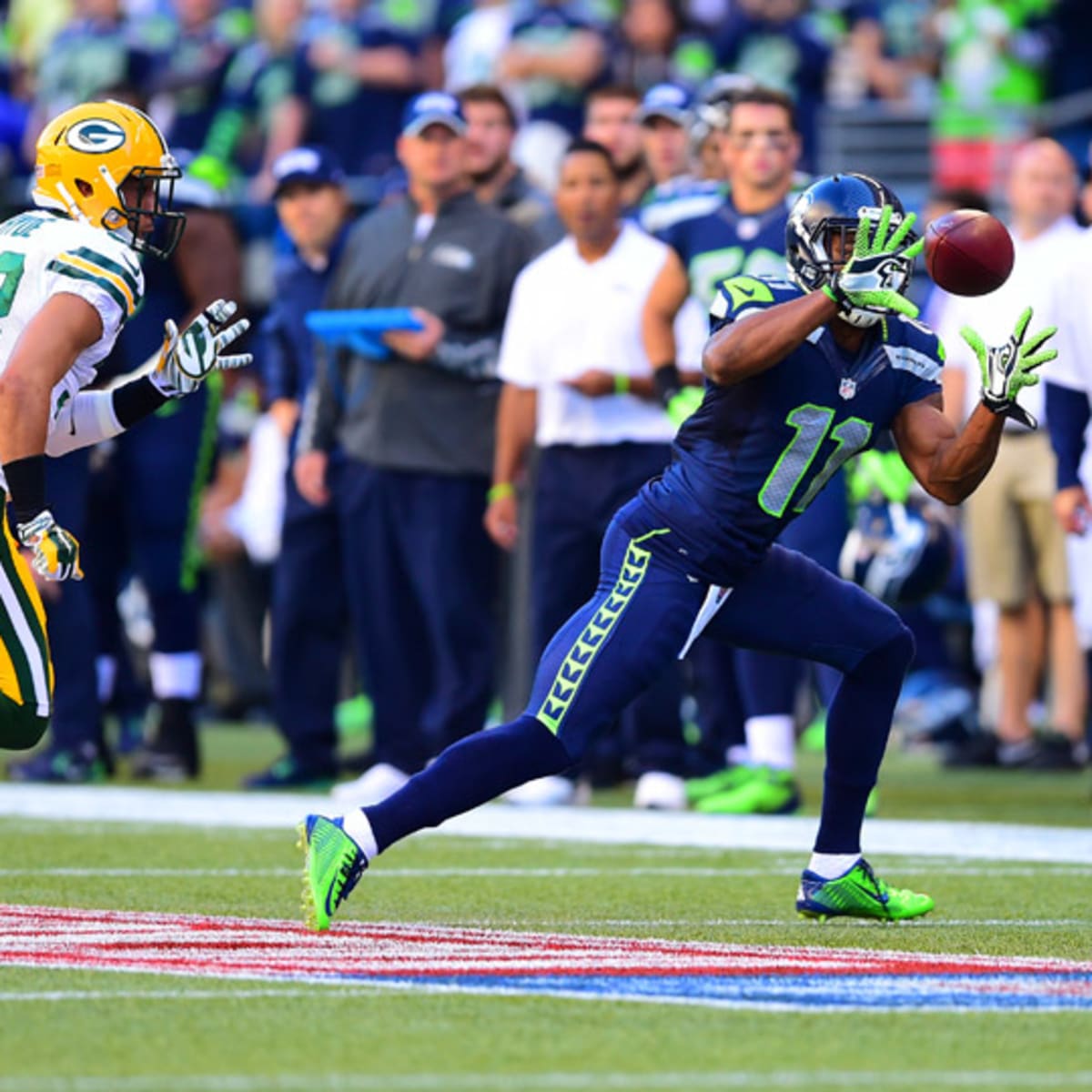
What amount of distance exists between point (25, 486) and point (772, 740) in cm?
375

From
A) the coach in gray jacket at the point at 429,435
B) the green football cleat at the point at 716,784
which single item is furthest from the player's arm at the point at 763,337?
the coach in gray jacket at the point at 429,435

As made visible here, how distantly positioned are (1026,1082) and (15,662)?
9.12ft

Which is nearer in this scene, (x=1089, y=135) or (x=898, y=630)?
(x=898, y=630)

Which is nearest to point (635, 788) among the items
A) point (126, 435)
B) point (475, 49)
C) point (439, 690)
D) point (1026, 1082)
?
point (439, 690)

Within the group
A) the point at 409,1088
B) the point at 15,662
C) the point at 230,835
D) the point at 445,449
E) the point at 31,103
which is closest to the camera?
the point at 409,1088

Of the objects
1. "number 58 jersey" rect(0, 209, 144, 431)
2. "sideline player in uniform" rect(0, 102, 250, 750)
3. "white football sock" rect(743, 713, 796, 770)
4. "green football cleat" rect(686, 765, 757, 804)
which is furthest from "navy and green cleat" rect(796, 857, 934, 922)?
"green football cleat" rect(686, 765, 757, 804)

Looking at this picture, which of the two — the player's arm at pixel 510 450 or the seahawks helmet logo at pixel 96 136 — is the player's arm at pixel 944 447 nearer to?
the seahawks helmet logo at pixel 96 136

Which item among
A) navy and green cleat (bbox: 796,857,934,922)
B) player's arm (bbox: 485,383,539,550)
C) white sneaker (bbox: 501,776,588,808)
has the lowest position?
white sneaker (bbox: 501,776,588,808)

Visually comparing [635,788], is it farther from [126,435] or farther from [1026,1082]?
[1026,1082]

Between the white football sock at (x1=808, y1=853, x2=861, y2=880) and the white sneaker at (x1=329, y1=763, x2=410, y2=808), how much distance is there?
12.1 feet

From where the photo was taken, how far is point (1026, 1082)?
13.7ft

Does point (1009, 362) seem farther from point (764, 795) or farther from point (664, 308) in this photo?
point (664, 308)

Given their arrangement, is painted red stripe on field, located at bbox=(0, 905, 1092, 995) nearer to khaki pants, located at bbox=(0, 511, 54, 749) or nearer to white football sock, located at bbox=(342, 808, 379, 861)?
white football sock, located at bbox=(342, 808, 379, 861)

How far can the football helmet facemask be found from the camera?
627cm
